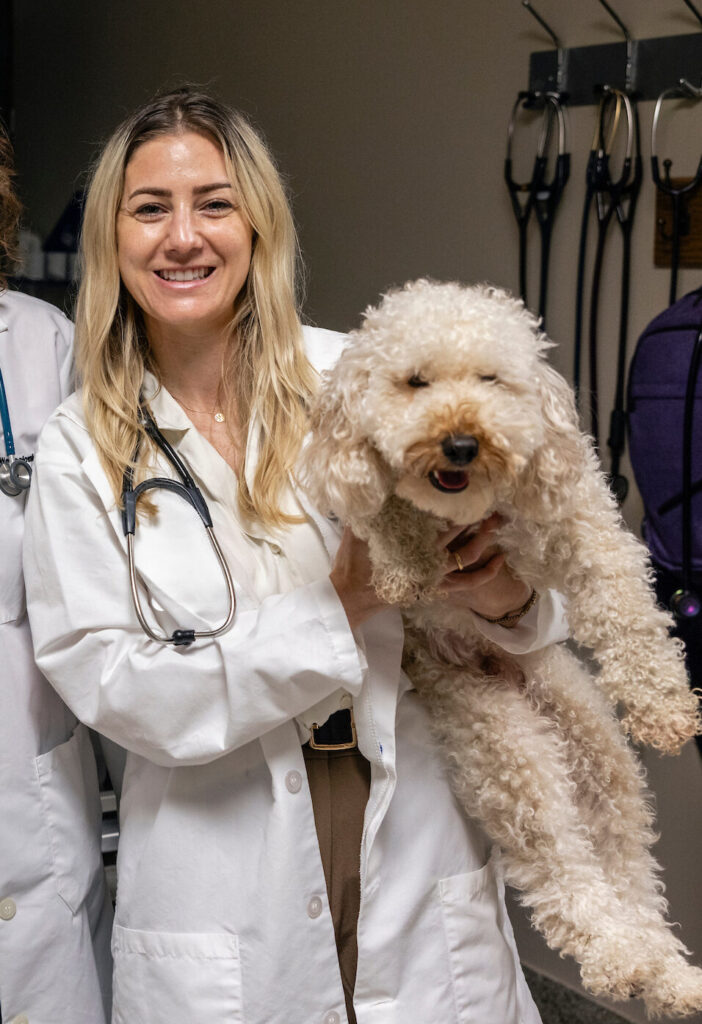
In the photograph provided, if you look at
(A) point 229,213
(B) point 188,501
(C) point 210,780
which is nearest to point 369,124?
(A) point 229,213

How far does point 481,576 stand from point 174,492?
15.7 inches

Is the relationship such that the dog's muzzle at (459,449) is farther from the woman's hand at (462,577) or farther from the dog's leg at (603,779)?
the dog's leg at (603,779)

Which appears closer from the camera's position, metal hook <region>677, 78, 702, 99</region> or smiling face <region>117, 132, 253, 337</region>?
smiling face <region>117, 132, 253, 337</region>

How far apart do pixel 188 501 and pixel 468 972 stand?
70 cm

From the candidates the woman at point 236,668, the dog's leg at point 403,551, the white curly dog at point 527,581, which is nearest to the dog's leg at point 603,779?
the white curly dog at point 527,581

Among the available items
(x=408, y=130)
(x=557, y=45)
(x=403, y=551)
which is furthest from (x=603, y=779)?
(x=408, y=130)

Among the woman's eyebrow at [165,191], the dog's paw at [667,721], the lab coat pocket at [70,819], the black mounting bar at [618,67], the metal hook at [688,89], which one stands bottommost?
the lab coat pocket at [70,819]

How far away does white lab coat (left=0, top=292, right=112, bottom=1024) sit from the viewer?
1354mm

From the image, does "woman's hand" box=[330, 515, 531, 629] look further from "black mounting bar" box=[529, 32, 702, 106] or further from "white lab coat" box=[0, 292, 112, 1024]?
"black mounting bar" box=[529, 32, 702, 106]

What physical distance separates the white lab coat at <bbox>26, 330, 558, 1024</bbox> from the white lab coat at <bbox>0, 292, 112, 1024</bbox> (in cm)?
11

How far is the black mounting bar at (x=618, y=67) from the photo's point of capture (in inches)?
77.3

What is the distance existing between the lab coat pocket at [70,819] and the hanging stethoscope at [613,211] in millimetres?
1282

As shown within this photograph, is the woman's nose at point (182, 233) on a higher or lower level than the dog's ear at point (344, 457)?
higher

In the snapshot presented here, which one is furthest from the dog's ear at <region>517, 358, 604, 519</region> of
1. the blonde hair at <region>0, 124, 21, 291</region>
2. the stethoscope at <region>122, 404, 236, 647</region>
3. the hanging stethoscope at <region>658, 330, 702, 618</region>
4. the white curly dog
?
the blonde hair at <region>0, 124, 21, 291</region>
